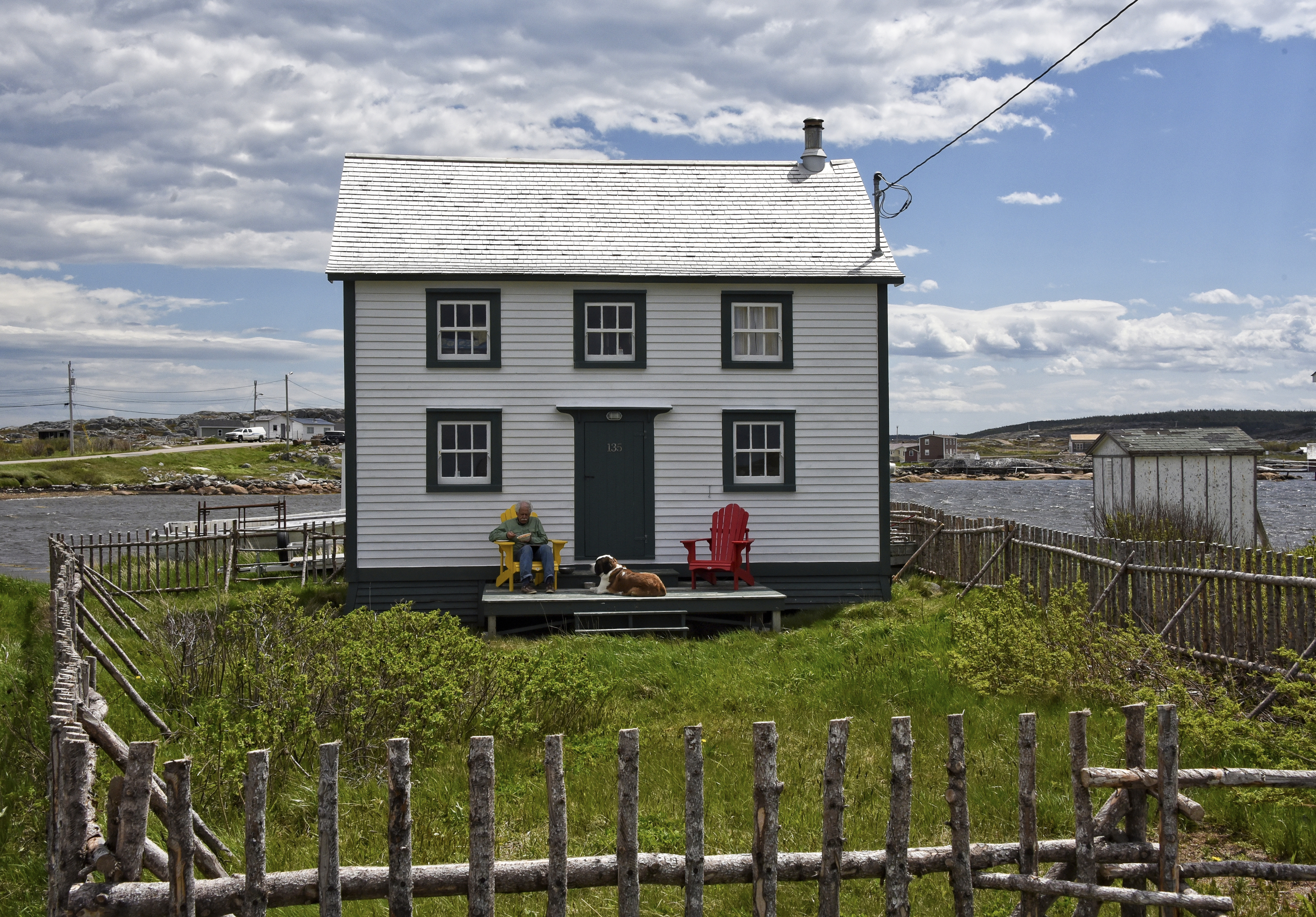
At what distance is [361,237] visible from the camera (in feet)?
56.4

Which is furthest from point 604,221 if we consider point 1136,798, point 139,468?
point 139,468

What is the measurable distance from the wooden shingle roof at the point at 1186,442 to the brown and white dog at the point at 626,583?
13.8m

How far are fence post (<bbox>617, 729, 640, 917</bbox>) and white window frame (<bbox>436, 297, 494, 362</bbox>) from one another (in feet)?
43.5

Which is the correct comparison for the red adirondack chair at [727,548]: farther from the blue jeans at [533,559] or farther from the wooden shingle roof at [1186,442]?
the wooden shingle roof at [1186,442]

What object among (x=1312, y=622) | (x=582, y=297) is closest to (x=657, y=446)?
(x=582, y=297)

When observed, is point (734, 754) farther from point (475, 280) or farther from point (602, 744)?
point (475, 280)

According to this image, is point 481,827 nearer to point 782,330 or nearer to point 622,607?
point 622,607

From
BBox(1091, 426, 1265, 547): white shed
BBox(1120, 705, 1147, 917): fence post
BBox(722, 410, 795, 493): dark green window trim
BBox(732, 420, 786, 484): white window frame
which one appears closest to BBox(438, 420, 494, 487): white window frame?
BBox(722, 410, 795, 493): dark green window trim

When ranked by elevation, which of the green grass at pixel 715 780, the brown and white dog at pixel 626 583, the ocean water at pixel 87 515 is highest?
the brown and white dog at pixel 626 583

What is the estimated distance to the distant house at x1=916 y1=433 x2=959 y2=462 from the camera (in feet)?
560

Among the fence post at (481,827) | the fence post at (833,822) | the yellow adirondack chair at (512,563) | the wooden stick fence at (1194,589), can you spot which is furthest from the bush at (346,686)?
the wooden stick fence at (1194,589)

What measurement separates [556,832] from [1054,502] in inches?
3769

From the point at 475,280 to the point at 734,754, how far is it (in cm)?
1085

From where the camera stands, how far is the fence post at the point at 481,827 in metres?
4.00
